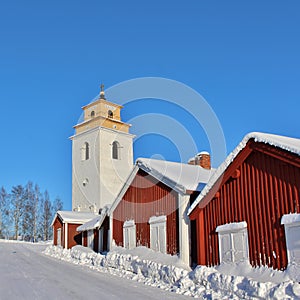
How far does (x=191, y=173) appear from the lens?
20.1m

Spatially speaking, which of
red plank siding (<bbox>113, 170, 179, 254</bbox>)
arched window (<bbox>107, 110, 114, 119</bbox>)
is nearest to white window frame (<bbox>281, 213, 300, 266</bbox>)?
red plank siding (<bbox>113, 170, 179, 254</bbox>)

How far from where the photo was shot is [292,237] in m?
11.6

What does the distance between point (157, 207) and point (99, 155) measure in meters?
30.3

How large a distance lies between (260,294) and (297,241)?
7.29ft

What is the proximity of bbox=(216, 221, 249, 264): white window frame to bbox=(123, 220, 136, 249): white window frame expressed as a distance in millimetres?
6872

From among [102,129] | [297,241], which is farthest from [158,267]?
[102,129]

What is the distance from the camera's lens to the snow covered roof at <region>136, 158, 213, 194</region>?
17219 mm

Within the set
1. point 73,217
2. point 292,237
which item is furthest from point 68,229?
point 292,237

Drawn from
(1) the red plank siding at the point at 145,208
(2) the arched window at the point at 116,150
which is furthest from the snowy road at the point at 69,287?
(2) the arched window at the point at 116,150

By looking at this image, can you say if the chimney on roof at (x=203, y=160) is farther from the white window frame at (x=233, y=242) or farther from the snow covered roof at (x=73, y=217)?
the white window frame at (x=233, y=242)

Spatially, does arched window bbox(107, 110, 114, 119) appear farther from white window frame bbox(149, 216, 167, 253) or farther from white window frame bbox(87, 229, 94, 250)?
white window frame bbox(149, 216, 167, 253)

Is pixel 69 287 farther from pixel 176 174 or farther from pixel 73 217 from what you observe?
pixel 73 217

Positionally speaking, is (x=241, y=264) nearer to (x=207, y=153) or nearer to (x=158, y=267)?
(x=158, y=267)

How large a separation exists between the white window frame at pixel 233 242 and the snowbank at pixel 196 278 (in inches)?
15.2
